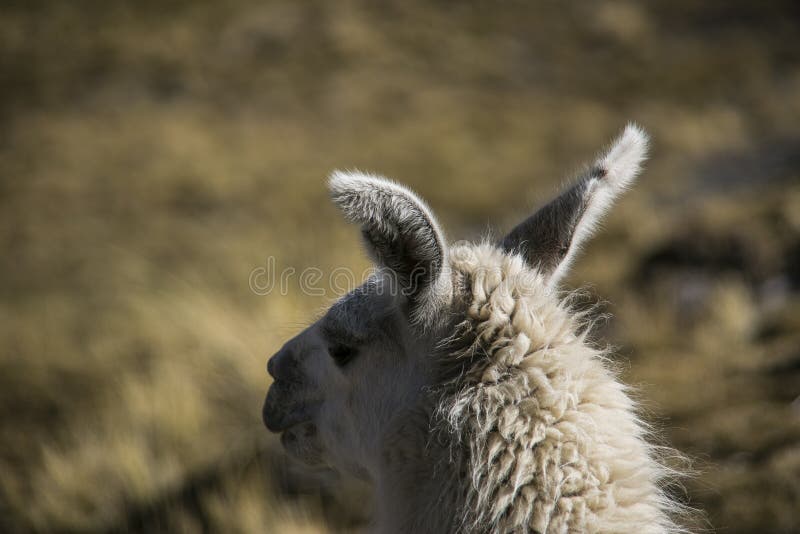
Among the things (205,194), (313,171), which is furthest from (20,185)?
(313,171)

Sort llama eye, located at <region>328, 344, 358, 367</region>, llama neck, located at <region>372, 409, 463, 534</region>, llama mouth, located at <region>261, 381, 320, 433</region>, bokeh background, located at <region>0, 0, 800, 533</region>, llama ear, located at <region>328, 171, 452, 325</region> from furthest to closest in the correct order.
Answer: bokeh background, located at <region>0, 0, 800, 533</region>
llama mouth, located at <region>261, 381, 320, 433</region>
llama eye, located at <region>328, 344, 358, 367</region>
llama neck, located at <region>372, 409, 463, 534</region>
llama ear, located at <region>328, 171, 452, 325</region>

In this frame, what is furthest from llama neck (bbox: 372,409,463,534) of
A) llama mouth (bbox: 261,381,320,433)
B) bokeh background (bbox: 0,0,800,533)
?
bokeh background (bbox: 0,0,800,533)

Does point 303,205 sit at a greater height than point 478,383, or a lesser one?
greater

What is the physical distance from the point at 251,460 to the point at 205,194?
8908 millimetres

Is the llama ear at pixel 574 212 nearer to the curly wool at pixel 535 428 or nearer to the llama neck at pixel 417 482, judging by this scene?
the curly wool at pixel 535 428

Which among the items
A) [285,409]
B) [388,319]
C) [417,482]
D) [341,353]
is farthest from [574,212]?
[285,409]

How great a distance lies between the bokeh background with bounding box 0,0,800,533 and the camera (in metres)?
5.15

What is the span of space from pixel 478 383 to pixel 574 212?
68cm

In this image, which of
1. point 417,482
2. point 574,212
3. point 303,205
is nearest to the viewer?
point 417,482

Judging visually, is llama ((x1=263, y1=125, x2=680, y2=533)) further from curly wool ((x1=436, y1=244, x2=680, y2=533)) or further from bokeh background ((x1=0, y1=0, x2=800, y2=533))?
bokeh background ((x1=0, y1=0, x2=800, y2=533))

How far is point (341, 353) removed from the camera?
2523 mm

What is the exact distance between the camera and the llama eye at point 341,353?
2.51 meters

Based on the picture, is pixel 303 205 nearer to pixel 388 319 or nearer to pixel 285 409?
pixel 285 409

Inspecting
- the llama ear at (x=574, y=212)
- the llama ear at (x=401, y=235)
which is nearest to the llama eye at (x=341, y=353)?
the llama ear at (x=401, y=235)
